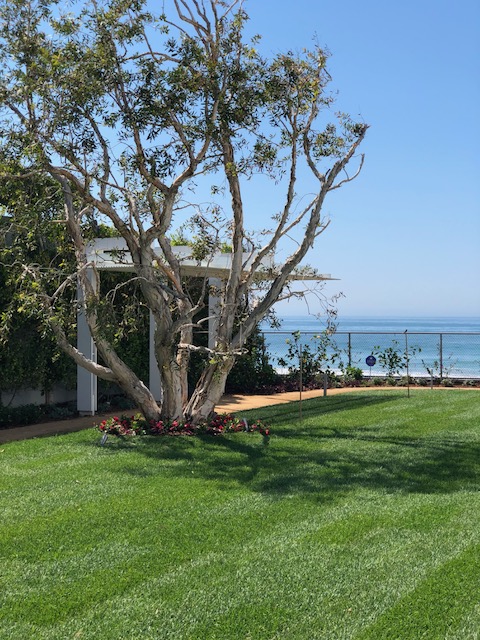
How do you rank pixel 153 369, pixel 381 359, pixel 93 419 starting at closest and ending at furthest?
pixel 93 419
pixel 153 369
pixel 381 359

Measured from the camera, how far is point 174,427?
991 cm

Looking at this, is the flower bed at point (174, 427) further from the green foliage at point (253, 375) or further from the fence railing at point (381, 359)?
the green foliage at point (253, 375)

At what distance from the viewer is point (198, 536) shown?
5434 millimetres

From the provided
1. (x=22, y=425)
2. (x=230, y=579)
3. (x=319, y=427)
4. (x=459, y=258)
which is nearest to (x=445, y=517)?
(x=230, y=579)

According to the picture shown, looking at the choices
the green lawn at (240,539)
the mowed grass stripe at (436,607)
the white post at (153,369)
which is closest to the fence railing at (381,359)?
the white post at (153,369)

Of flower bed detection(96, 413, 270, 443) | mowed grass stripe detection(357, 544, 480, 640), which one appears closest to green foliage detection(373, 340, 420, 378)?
flower bed detection(96, 413, 270, 443)

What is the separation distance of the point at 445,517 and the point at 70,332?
6331mm

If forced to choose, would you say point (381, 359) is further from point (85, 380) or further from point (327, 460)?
point (327, 460)

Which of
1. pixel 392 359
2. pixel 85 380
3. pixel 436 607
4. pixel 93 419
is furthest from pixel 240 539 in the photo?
pixel 392 359

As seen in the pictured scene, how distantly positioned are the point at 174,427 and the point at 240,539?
4.62 meters

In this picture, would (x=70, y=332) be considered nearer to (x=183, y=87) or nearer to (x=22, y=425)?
(x=22, y=425)

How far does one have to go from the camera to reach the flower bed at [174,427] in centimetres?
986

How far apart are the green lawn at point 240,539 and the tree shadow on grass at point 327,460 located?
1.4 inches

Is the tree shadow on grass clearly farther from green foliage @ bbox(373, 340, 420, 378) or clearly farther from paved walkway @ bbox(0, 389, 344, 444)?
green foliage @ bbox(373, 340, 420, 378)
